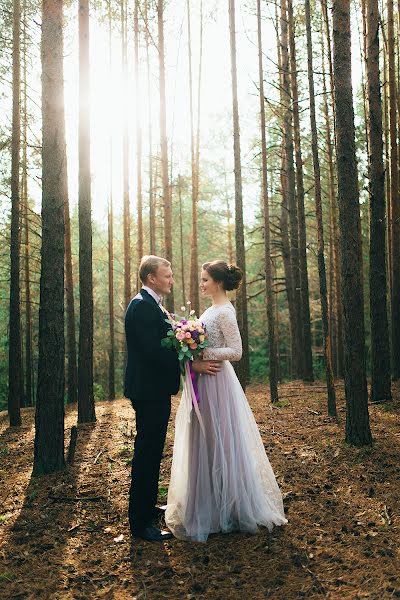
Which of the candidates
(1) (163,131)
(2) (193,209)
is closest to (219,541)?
(1) (163,131)

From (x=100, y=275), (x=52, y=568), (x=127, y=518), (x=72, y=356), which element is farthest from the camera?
(x=100, y=275)

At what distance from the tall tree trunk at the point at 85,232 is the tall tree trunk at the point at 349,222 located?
15.4 ft

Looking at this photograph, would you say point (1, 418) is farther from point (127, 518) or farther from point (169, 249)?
point (127, 518)

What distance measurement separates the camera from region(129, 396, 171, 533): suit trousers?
15.0 feet

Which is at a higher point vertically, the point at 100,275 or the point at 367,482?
the point at 100,275

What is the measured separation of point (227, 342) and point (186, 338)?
501 mm

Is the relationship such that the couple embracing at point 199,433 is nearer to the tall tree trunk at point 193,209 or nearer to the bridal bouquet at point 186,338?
the bridal bouquet at point 186,338

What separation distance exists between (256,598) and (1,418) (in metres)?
11.7

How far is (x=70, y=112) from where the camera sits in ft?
42.2

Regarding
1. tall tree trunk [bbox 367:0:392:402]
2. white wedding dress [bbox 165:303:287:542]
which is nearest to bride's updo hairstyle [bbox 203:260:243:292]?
white wedding dress [bbox 165:303:287:542]

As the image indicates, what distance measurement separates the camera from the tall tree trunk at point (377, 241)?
9625 mm

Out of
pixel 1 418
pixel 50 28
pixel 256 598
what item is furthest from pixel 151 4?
pixel 256 598

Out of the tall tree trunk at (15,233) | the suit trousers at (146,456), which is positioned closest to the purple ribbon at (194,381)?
the suit trousers at (146,456)

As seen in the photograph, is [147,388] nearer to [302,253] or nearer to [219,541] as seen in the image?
[219,541]
